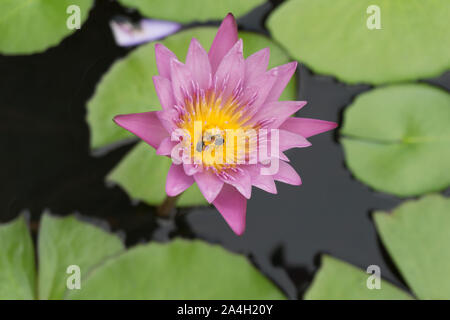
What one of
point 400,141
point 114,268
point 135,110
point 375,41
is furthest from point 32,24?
point 400,141

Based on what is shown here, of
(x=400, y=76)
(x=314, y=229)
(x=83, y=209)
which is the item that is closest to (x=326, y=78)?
(x=400, y=76)

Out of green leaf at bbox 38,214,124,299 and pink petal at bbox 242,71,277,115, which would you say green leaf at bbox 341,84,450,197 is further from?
green leaf at bbox 38,214,124,299

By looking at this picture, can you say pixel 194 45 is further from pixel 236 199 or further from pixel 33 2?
pixel 33 2

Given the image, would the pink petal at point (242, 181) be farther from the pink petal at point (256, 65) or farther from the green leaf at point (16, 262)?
the green leaf at point (16, 262)

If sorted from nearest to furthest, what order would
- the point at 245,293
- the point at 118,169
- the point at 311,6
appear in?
the point at 245,293, the point at 118,169, the point at 311,6

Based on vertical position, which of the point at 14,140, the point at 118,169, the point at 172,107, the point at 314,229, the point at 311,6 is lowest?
the point at 314,229

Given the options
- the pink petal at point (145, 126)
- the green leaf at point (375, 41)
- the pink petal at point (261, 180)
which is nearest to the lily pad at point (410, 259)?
the green leaf at point (375, 41)

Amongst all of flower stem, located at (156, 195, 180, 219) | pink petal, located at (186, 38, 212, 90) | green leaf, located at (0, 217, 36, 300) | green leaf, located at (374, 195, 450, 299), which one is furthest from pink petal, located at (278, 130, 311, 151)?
green leaf, located at (0, 217, 36, 300)
